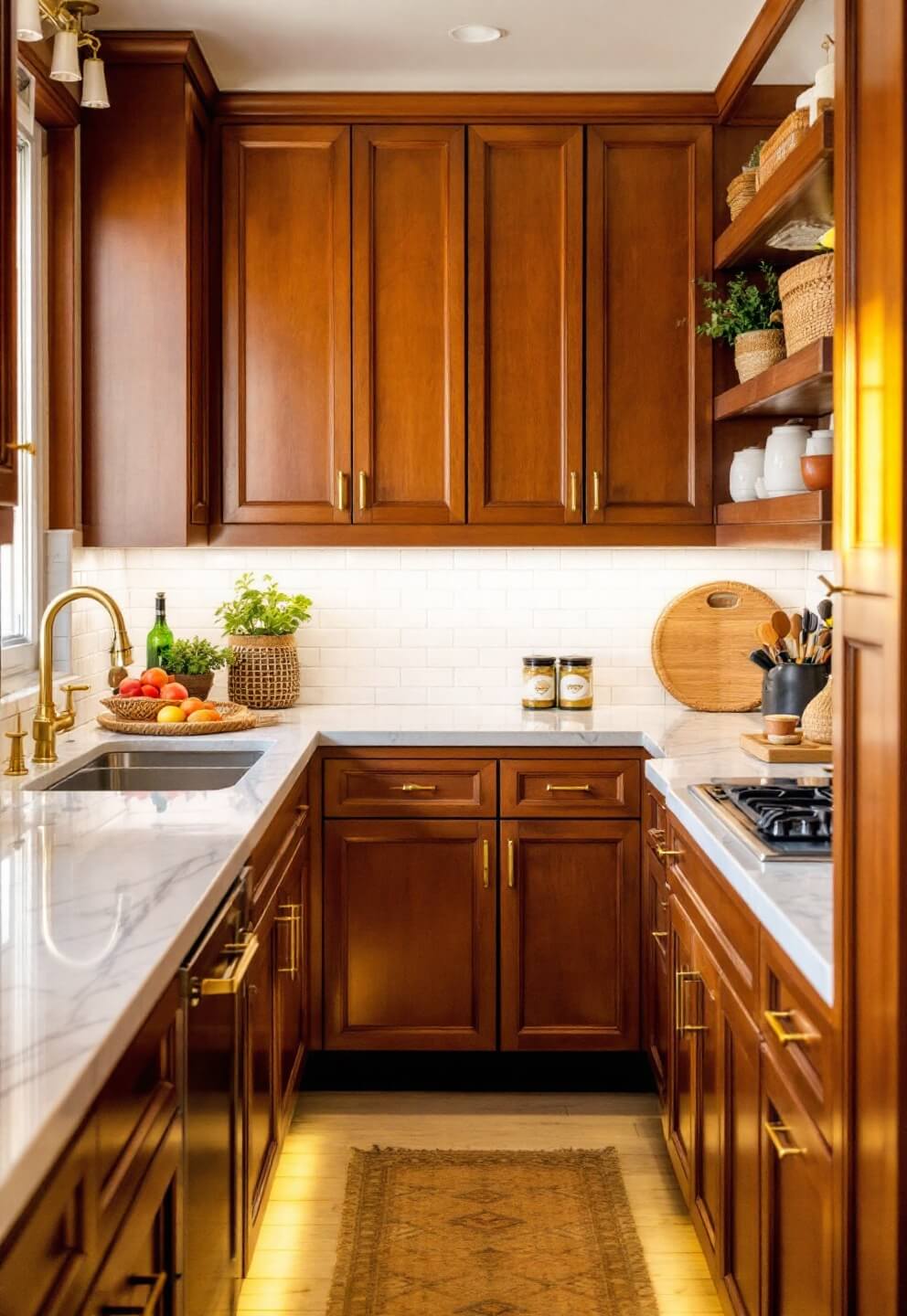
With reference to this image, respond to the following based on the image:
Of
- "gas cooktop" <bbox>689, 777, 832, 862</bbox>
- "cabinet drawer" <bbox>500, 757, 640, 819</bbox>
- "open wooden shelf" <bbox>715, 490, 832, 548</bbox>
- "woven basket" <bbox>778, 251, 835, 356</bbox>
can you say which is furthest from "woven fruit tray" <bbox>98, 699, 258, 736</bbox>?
"woven basket" <bbox>778, 251, 835, 356</bbox>

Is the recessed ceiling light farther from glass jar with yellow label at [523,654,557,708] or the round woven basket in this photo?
glass jar with yellow label at [523,654,557,708]

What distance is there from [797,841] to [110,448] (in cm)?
228

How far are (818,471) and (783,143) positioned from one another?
75cm

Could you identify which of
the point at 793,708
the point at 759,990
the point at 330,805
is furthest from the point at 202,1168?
the point at 793,708

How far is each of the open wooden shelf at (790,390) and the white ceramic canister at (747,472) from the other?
12cm

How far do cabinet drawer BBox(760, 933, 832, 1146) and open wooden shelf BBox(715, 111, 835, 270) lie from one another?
154cm

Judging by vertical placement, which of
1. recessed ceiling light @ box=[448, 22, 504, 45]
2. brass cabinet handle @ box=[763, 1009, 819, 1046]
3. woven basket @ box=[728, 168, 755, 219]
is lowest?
brass cabinet handle @ box=[763, 1009, 819, 1046]

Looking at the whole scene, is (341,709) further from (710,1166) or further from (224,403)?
(710,1166)

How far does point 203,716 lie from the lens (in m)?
3.58

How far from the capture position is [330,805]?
3.72 metres

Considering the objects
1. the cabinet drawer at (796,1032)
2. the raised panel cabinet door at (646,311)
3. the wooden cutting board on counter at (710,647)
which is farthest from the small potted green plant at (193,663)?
the cabinet drawer at (796,1032)

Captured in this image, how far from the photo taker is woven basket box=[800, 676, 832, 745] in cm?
336

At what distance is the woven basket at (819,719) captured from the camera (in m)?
3.36

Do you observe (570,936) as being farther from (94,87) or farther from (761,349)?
(94,87)
